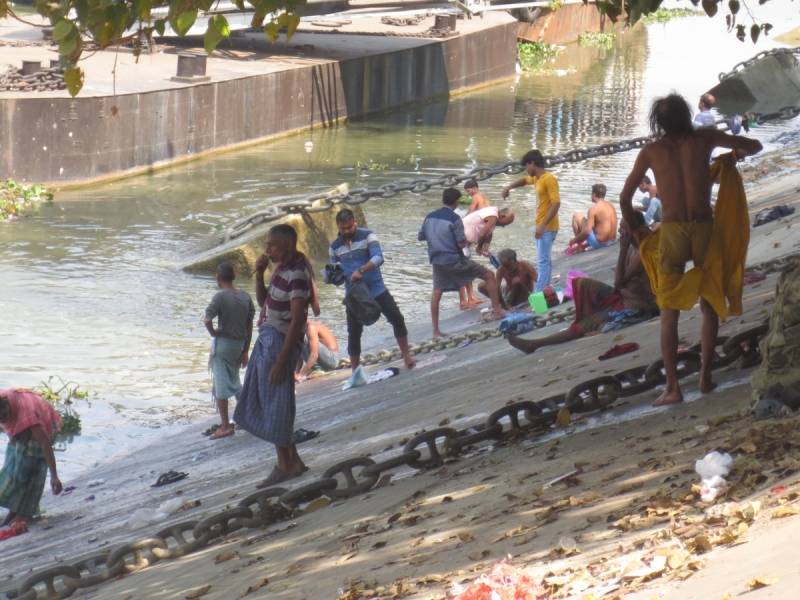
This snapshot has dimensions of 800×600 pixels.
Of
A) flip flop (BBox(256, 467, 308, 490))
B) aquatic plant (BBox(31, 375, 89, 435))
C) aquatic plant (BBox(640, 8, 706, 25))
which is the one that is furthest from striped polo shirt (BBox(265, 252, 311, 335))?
aquatic plant (BBox(640, 8, 706, 25))

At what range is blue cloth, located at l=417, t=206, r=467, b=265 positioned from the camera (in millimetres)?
11766

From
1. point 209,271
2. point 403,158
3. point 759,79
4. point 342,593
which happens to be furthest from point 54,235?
point 759,79

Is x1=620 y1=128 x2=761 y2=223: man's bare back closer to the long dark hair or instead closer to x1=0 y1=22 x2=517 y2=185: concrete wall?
the long dark hair

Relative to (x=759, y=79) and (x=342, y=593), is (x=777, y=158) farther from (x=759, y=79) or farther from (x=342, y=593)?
(x=342, y=593)

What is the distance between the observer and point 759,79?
3120cm

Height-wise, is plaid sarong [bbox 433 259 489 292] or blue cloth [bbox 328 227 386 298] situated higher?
blue cloth [bbox 328 227 386 298]

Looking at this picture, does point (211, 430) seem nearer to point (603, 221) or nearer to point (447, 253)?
point (447, 253)

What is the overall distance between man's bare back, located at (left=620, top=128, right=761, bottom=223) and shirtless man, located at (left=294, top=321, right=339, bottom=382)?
576 cm

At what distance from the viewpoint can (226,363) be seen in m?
9.95

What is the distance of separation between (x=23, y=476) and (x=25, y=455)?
0.51ft

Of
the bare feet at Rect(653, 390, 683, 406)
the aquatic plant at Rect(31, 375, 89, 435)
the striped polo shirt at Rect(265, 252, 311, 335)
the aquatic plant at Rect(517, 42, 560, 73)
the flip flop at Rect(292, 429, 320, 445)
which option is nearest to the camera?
the bare feet at Rect(653, 390, 683, 406)

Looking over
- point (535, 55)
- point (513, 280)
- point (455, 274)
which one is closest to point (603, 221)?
point (513, 280)

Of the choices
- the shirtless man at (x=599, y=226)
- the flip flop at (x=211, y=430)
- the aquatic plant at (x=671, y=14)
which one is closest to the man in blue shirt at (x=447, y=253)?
the flip flop at (x=211, y=430)

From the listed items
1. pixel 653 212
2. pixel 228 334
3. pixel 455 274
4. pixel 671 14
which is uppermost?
pixel 671 14
